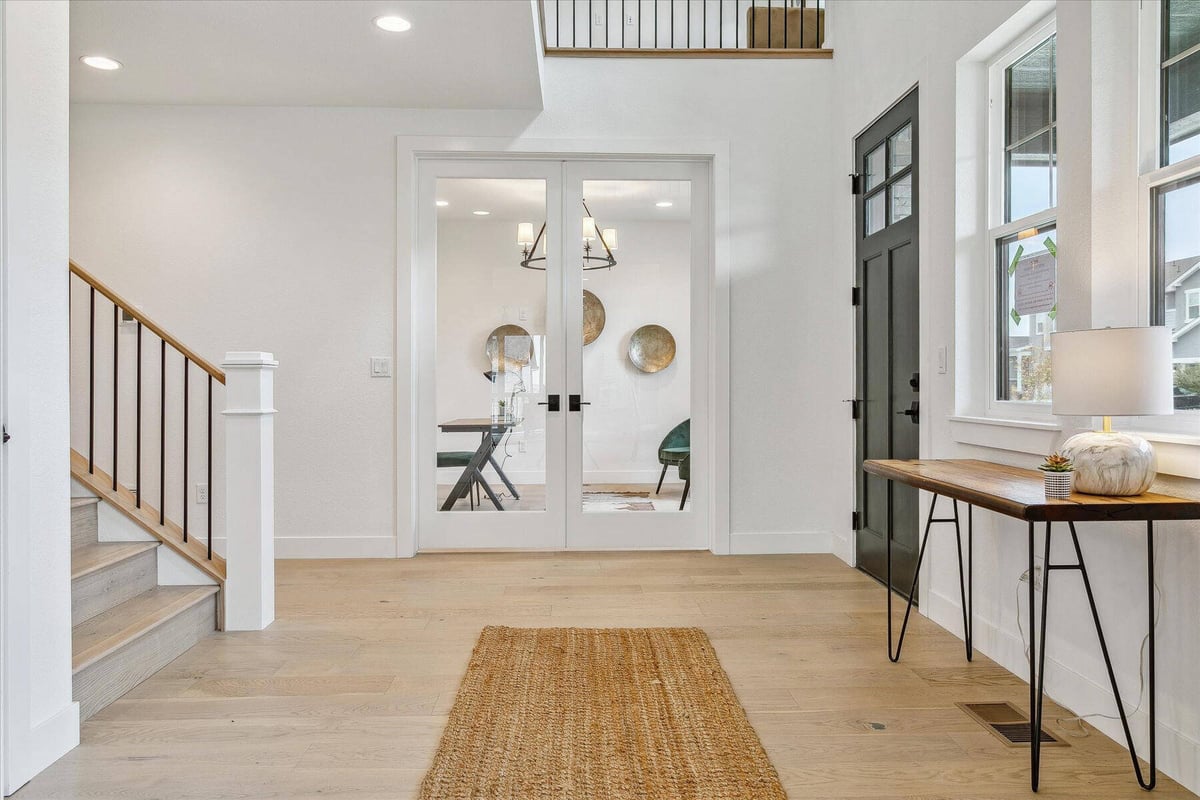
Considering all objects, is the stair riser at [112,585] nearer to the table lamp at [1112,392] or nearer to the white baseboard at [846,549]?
the table lamp at [1112,392]

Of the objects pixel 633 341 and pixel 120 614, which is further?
pixel 633 341

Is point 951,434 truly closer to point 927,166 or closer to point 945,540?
point 945,540

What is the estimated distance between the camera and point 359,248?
4.31 metres

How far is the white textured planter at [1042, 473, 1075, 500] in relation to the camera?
1.81m

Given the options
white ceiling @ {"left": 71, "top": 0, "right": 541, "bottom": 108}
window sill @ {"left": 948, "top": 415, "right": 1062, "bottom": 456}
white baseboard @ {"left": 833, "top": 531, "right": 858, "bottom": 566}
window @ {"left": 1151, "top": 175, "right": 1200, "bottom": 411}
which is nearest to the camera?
window @ {"left": 1151, "top": 175, "right": 1200, "bottom": 411}

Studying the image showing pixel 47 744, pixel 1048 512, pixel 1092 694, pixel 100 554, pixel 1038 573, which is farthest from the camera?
pixel 100 554

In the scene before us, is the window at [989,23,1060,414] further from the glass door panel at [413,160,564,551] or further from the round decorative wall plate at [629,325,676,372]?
the glass door panel at [413,160,564,551]

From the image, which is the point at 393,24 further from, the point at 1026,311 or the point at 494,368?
the point at 1026,311

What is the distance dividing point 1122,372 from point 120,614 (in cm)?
305

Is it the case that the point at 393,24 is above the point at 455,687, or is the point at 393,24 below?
above

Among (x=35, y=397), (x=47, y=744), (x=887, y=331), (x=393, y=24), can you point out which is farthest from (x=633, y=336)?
(x=47, y=744)

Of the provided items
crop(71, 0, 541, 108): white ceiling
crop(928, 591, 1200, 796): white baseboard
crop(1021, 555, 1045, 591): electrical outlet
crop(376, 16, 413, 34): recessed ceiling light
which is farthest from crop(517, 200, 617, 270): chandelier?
crop(1021, 555, 1045, 591): electrical outlet

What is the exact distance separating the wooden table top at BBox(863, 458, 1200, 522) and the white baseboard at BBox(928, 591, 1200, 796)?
1.82 ft

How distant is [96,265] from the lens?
4254 millimetres
